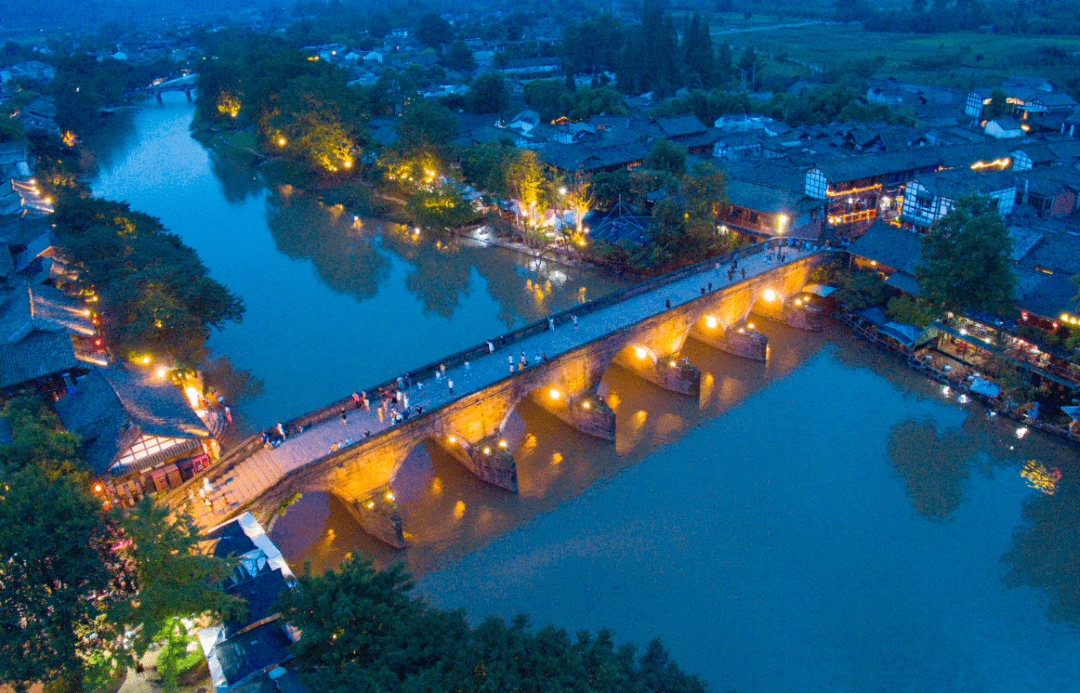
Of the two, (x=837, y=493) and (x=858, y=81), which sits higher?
(x=858, y=81)

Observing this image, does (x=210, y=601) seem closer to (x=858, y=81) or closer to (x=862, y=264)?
(x=862, y=264)

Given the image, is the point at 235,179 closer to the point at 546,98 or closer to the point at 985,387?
the point at 546,98

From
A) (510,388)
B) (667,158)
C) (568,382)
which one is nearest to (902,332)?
(568,382)

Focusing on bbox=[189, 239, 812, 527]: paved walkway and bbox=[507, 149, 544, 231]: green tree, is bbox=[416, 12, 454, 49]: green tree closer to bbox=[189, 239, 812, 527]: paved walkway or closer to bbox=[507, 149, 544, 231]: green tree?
bbox=[507, 149, 544, 231]: green tree

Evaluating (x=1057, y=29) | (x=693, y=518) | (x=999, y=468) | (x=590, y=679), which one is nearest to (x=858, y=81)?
(x=1057, y=29)

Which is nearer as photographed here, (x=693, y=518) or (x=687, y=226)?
(x=693, y=518)

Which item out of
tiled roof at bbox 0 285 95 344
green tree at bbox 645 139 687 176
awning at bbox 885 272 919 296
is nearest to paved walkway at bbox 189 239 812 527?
awning at bbox 885 272 919 296

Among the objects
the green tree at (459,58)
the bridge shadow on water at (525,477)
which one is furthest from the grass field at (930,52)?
the bridge shadow on water at (525,477)
